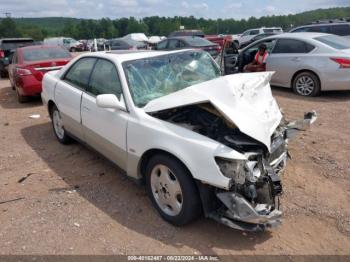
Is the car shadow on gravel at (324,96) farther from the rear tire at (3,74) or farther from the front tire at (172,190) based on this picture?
the rear tire at (3,74)

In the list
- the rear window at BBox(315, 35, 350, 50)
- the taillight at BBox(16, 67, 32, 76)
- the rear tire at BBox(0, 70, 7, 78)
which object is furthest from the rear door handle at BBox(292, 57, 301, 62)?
the rear tire at BBox(0, 70, 7, 78)

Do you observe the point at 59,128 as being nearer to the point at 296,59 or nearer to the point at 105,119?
the point at 105,119

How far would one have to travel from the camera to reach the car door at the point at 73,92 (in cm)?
475

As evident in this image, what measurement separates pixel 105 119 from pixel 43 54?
21.7 feet

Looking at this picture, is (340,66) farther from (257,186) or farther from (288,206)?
(257,186)

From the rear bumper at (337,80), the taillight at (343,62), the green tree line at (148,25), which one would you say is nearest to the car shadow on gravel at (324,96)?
the rear bumper at (337,80)

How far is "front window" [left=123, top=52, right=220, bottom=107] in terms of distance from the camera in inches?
153

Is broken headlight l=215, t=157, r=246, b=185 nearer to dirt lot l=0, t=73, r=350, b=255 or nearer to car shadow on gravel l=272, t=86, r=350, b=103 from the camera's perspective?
dirt lot l=0, t=73, r=350, b=255

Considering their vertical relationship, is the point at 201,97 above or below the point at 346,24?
below

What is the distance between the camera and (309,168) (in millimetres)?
4609

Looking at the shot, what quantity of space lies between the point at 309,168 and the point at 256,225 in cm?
193

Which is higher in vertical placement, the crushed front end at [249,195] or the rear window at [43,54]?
the rear window at [43,54]

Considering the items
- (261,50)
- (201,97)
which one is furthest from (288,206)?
(261,50)

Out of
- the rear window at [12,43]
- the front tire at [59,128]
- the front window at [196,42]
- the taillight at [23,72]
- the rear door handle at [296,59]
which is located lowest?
the front tire at [59,128]
